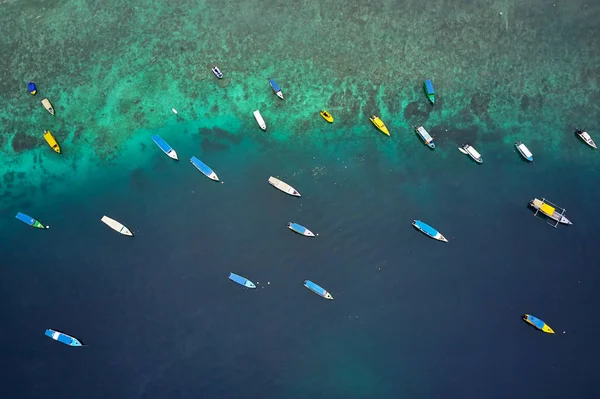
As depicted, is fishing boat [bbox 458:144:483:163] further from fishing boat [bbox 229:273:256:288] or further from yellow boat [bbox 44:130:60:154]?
yellow boat [bbox 44:130:60:154]

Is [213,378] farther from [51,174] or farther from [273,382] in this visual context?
[51,174]

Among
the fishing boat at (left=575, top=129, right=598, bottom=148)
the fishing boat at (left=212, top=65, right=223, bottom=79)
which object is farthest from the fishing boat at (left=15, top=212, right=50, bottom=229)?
the fishing boat at (left=575, top=129, right=598, bottom=148)

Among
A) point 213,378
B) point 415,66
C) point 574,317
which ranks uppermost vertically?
point 415,66

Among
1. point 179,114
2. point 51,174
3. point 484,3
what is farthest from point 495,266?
point 51,174

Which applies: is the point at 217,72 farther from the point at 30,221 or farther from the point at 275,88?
the point at 30,221

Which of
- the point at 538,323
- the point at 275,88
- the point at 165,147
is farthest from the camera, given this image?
the point at 275,88

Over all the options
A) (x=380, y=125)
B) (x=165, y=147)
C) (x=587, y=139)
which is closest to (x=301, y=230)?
(x=380, y=125)
